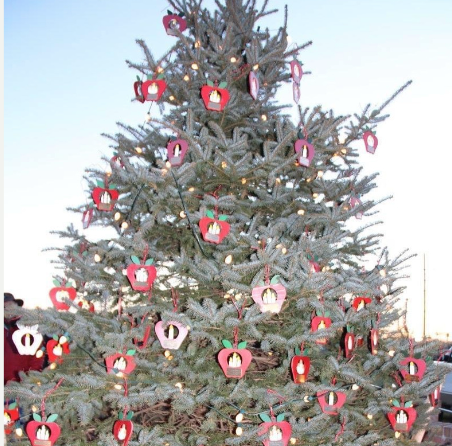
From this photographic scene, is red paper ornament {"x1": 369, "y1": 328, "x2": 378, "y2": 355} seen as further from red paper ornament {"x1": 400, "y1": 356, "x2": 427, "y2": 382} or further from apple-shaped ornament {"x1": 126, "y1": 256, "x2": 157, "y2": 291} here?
apple-shaped ornament {"x1": 126, "y1": 256, "x2": 157, "y2": 291}

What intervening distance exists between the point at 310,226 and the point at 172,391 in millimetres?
1381

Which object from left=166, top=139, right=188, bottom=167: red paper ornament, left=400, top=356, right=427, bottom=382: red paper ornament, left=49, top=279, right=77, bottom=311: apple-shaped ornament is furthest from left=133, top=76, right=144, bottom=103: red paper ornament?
left=400, top=356, right=427, bottom=382: red paper ornament

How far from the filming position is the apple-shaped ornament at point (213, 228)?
2.57m

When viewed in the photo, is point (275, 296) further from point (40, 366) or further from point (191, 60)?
point (40, 366)

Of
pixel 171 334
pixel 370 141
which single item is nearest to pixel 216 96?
pixel 370 141

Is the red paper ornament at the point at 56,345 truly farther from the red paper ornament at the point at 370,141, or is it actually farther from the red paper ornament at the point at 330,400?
the red paper ornament at the point at 370,141

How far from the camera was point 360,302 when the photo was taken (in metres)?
2.89

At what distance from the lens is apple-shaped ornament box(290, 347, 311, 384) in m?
2.54

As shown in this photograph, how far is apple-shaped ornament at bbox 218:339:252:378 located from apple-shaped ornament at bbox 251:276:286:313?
263 millimetres

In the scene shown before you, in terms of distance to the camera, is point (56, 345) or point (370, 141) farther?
point (370, 141)

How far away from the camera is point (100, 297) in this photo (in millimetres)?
3180

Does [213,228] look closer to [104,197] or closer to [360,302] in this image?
[104,197]

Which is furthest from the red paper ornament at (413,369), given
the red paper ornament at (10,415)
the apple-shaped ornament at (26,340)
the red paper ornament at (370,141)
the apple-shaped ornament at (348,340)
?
the red paper ornament at (10,415)

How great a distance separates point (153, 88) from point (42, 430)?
6.65 feet
